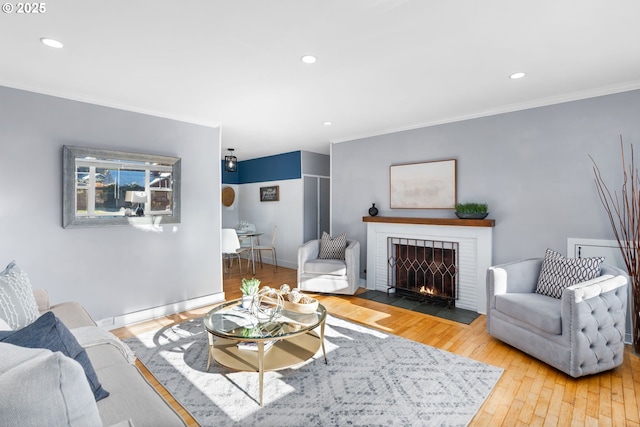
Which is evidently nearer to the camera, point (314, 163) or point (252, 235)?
point (252, 235)

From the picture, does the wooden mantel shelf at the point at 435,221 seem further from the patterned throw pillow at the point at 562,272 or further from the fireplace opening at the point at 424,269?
the patterned throw pillow at the point at 562,272

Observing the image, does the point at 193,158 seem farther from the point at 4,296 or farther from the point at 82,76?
the point at 4,296

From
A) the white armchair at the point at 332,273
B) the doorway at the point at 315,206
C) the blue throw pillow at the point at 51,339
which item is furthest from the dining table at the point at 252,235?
the blue throw pillow at the point at 51,339

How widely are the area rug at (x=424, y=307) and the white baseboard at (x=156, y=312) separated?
2018 millimetres

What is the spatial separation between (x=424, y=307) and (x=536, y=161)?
211 centimetres

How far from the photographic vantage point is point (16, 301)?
1851 mm

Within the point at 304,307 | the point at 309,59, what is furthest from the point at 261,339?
the point at 309,59

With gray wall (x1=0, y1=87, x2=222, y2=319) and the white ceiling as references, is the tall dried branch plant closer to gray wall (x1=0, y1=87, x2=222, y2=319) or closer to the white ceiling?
the white ceiling

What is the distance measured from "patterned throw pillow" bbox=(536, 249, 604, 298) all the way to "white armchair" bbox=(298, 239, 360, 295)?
2206mm

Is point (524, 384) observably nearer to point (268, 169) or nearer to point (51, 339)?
point (51, 339)

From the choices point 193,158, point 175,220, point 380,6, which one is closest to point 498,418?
point 380,6

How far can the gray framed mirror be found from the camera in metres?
3.08

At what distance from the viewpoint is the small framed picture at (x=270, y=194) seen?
6661mm

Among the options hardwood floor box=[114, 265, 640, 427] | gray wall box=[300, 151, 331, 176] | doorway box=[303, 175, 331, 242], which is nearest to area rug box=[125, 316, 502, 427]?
hardwood floor box=[114, 265, 640, 427]
